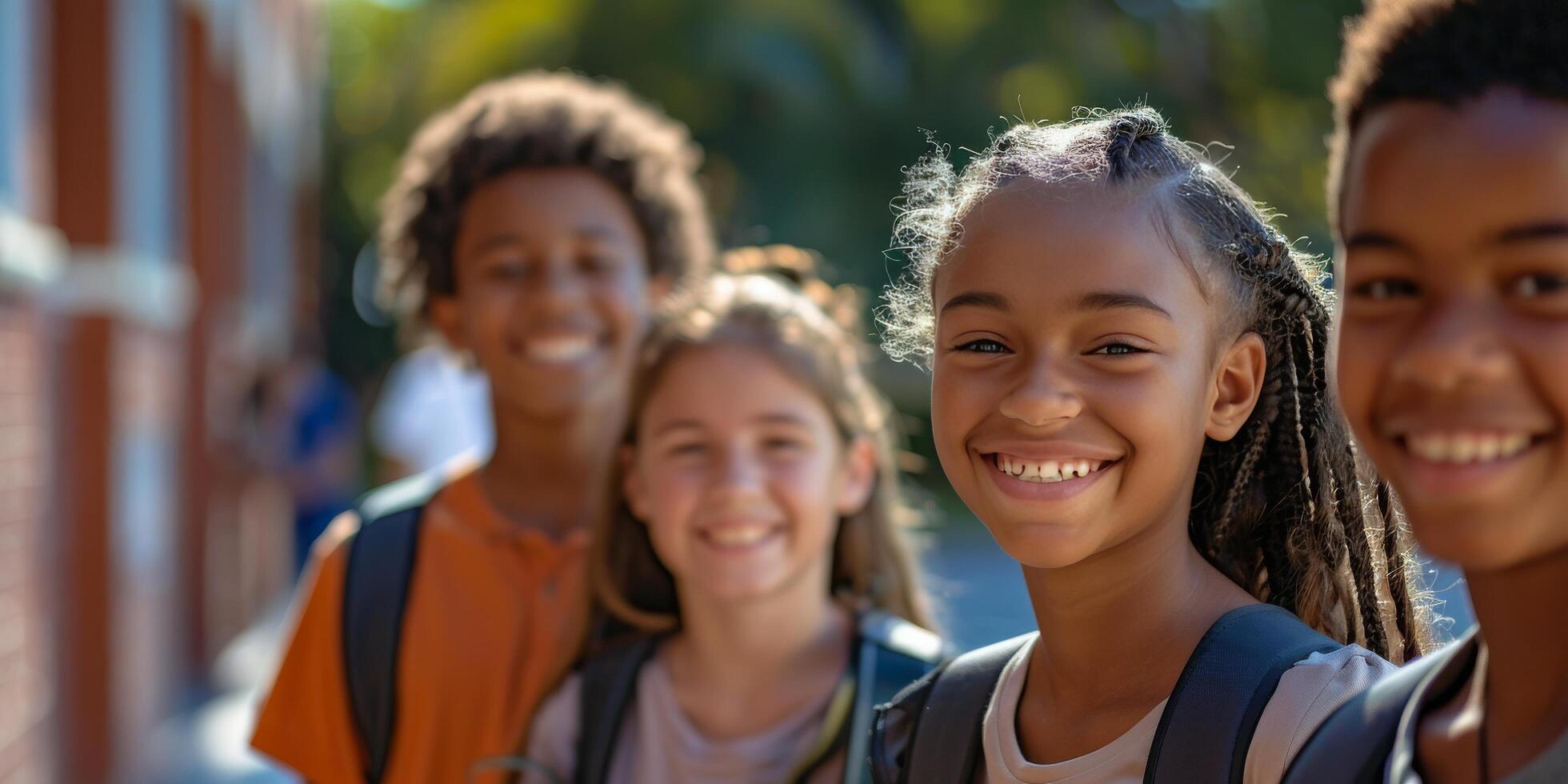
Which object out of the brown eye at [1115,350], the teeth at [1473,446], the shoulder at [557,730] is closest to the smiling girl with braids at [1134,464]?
the brown eye at [1115,350]

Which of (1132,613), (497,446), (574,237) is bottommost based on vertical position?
(1132,613)

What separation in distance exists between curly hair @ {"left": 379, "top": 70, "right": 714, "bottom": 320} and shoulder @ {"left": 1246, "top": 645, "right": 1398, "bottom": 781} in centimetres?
206

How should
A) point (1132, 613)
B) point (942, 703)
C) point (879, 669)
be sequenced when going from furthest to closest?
point (879, 669) → point (942, 703) → point (1132, 613)

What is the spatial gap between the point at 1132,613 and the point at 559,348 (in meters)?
1.63

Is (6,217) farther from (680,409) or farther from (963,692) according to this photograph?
(963,692)

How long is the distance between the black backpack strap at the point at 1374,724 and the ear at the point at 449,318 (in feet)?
7.41

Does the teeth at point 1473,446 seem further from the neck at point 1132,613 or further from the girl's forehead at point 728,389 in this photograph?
the girl's forehead at point 728,389

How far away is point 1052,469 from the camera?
158cm

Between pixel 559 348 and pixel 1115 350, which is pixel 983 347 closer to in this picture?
pixel 1115 350

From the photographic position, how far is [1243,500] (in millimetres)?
1728

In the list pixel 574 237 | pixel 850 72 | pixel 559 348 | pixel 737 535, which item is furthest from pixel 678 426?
pixel 850 72

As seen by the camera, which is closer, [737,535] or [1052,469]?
[1052,469]

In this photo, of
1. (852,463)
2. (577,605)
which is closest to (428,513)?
(577,605)

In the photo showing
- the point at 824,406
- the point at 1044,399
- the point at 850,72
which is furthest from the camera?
the point at 850,72
